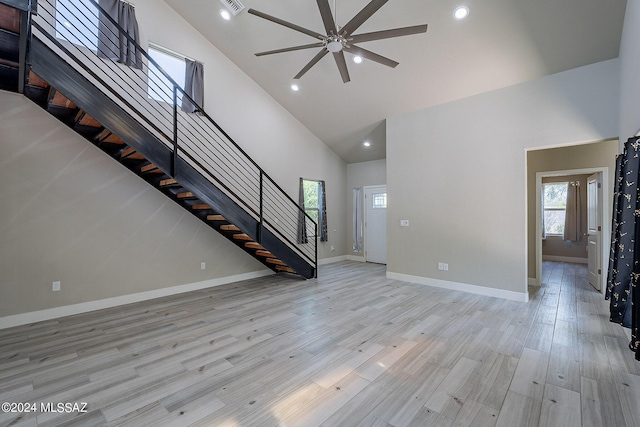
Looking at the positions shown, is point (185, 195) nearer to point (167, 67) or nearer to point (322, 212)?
point (167, 67)

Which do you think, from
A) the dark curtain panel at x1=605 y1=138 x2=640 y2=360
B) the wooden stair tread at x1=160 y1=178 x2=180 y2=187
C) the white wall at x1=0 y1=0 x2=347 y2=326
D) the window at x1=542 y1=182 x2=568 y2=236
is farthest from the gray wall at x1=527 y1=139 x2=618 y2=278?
the wooden stair tread at x1=160 y1=178 x2=180 y2=187

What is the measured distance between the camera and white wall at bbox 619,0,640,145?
2.44 meters

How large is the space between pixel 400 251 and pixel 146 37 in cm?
576

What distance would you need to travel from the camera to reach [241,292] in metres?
4.79

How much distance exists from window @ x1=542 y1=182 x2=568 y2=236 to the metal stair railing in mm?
7376

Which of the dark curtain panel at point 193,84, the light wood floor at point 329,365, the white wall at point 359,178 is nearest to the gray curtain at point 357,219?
the white wall at point 359,178

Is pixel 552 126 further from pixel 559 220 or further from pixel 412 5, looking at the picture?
pixel 559 220

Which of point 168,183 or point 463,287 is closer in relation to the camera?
point 168,183

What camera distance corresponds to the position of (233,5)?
4113 millimetres

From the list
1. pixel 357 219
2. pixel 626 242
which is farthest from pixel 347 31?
pixel 357 219

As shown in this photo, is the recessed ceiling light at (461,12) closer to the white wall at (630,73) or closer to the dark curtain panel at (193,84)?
the white wall at (630,73)

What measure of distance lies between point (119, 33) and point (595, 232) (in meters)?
8.38

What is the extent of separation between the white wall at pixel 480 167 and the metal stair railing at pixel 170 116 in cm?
236

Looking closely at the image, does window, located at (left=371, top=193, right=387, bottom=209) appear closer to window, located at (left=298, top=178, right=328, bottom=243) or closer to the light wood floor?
window, located at (left=298, top=178, right=328, bottom=243)
